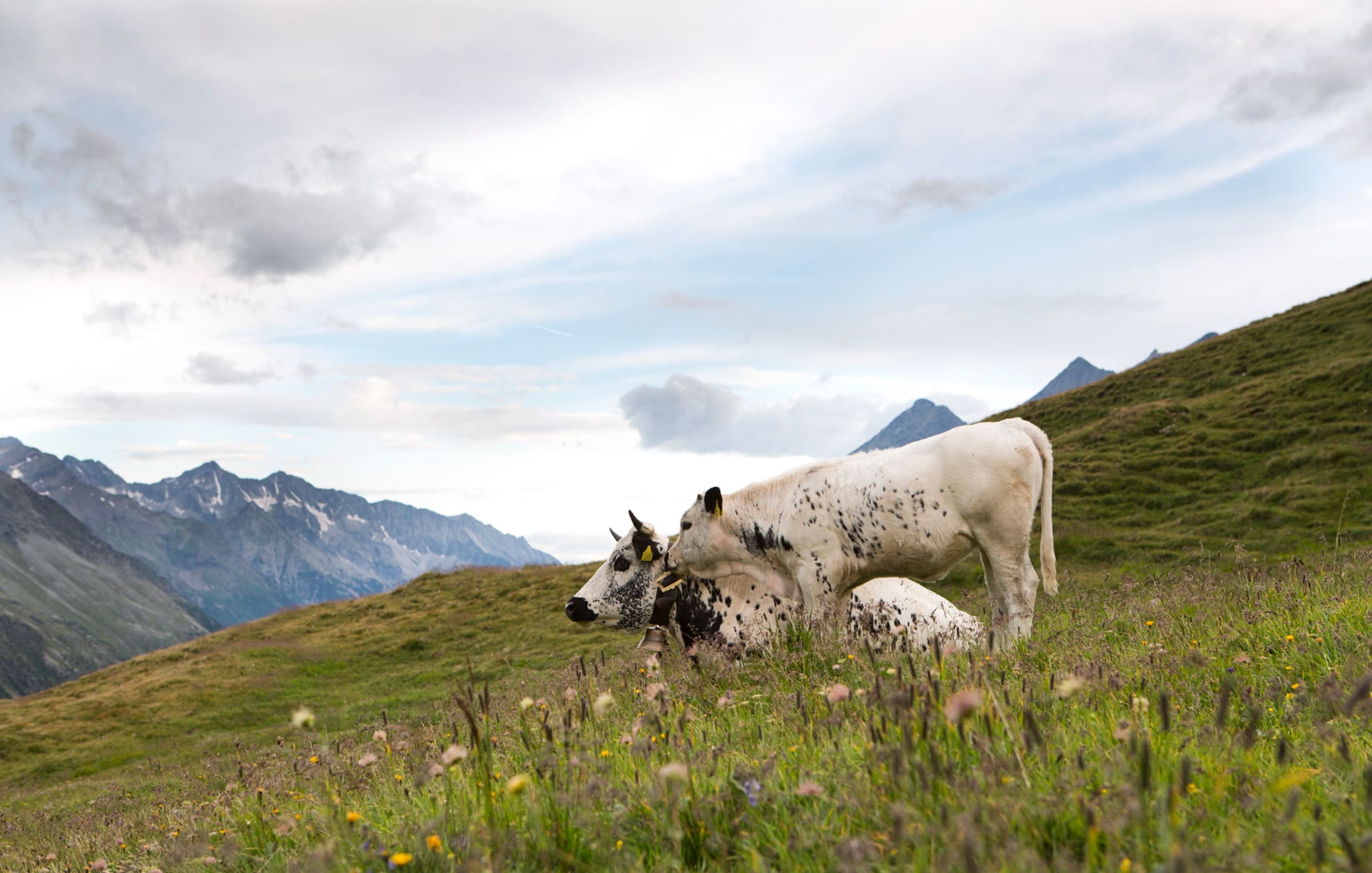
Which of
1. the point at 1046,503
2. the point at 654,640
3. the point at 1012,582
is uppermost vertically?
the point at 1046,503

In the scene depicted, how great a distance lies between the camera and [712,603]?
10.2 meters

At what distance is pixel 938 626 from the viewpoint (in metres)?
9.36

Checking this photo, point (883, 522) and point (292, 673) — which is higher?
point (883, 522)

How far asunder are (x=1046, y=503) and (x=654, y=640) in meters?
5.61

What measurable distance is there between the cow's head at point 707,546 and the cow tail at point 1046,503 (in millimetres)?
3913

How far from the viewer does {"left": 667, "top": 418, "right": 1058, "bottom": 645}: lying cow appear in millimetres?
10055

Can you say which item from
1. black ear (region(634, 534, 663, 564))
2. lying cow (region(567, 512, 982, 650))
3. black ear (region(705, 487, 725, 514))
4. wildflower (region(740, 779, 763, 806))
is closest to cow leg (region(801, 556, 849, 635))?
lying cow (region(567, 512, 982, 650))

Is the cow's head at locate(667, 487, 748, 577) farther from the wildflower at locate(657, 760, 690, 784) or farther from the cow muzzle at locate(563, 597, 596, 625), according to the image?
the wildflower at locate(657, 760, 690, 784)

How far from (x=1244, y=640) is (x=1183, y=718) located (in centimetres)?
224

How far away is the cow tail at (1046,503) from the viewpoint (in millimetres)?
10883

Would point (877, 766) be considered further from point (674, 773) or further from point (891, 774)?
point (674, 773)

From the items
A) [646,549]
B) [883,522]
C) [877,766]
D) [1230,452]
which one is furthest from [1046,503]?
[1230,452]

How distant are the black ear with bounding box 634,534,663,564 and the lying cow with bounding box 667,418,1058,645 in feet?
0.58

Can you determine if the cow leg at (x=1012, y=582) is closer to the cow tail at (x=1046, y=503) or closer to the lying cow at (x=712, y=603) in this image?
the cow tail at (x=1046, y=503)
